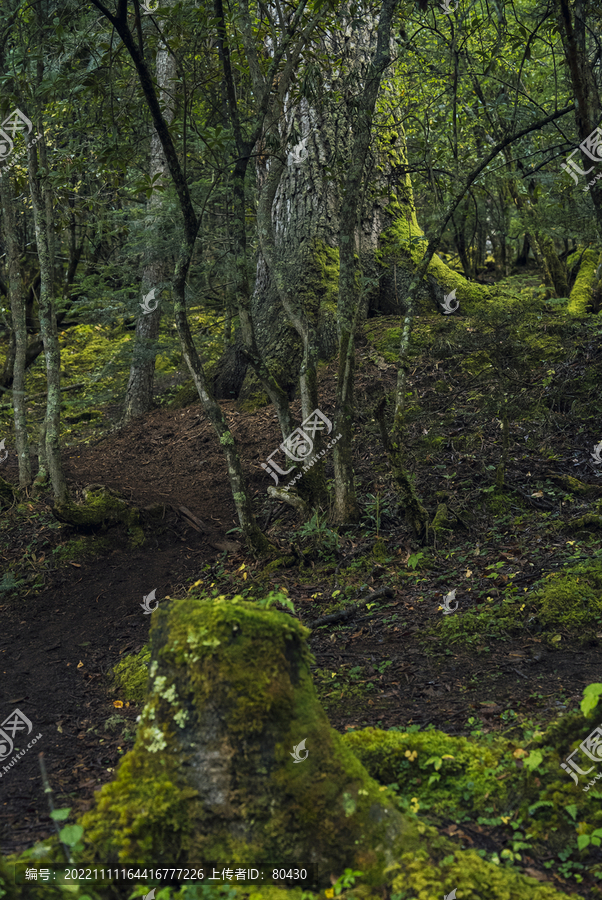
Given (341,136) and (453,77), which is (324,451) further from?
(341,136)

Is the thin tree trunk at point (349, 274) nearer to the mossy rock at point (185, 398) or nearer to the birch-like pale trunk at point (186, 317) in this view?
the birch-like pale trunk at point (186, 317)

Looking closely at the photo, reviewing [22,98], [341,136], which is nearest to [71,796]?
[22,98]

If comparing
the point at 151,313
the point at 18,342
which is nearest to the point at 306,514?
the point at 18,342

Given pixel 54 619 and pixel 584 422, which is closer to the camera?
pixel 54 619

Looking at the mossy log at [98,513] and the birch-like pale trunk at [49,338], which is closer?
the mossy log at [98,513]

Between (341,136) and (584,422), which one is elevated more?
(341,136)

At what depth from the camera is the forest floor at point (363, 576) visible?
3568 mm

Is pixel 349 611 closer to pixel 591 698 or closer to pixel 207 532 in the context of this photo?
pixel 207 532

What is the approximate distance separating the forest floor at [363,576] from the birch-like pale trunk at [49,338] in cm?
83

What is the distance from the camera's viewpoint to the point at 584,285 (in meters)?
9.65

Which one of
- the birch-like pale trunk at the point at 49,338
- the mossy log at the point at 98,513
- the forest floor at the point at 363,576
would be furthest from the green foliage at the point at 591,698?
the birch-like pale trunk at the point at 49,338

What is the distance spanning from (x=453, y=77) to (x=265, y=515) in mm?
5184

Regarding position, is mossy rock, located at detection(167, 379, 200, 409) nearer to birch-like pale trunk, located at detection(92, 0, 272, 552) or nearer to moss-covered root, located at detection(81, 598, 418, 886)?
birch-like pale trunk, located at detection(92, 0, 272, 552)

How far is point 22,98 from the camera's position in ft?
24.6
